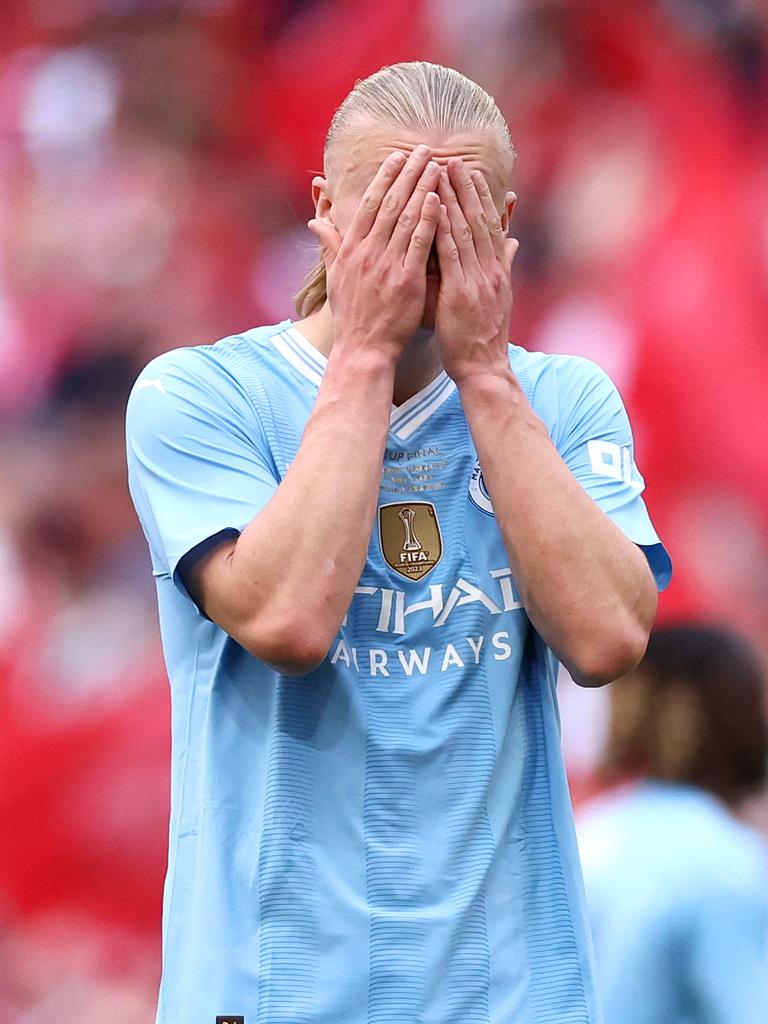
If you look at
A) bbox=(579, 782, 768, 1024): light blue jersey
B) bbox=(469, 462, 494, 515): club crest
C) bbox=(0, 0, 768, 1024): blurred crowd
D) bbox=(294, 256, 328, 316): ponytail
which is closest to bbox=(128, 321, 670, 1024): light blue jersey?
bbox=(469, 462, 494, 515): club crest

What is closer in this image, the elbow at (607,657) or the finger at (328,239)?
the elbow at (607,657)

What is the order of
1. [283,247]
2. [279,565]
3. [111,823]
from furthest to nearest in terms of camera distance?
[283,247]
[111,823]
[279,565]

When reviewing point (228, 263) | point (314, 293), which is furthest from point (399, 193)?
point (228, 263)

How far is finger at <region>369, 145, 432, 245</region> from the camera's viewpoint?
168 cm

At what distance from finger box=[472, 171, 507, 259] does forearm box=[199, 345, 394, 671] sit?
28 centimetres

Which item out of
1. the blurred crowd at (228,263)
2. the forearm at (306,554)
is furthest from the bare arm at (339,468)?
the blurred crowd at (228,263)

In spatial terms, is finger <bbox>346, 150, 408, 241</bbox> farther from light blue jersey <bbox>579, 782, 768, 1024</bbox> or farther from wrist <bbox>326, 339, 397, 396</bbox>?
light blue jersey <bbox>579, 782, 768, 1024</bbox>

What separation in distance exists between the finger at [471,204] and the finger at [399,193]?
4 cm

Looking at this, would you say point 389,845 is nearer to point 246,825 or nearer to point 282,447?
point 246,825

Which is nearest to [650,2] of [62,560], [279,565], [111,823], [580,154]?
[580,154]

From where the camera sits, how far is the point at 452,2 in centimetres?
359

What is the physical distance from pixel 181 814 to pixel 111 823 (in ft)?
5.52

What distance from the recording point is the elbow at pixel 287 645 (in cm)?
149

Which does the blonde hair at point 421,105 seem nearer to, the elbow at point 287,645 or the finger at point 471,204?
the finger at point 471,204
